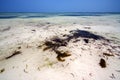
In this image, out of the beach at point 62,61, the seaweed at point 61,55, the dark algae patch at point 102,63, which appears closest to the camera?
the beach at point 62,61

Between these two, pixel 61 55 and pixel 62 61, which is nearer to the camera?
pixel 62 61

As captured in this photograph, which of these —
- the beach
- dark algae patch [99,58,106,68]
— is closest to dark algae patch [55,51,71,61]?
the beach

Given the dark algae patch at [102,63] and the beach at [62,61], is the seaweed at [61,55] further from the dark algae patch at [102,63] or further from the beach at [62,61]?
the dark algae patch at [102,63]

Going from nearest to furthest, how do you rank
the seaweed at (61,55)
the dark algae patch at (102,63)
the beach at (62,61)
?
the beach at (62,61) < the dark algae patch at (102,63) < the seaweed at (61,55)

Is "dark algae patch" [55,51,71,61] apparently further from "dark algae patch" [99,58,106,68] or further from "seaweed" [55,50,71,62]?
"dark algae patch" [99,58,106,68]

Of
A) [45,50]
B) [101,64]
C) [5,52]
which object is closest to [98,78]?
[101,64]

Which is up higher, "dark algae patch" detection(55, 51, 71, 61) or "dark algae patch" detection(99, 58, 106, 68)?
"dark algae patch" detection(55, 51, 71, 61)

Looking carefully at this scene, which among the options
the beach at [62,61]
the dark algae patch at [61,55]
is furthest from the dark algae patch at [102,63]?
the dark algae patch at [61,55]

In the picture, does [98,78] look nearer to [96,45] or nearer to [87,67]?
[87,67]

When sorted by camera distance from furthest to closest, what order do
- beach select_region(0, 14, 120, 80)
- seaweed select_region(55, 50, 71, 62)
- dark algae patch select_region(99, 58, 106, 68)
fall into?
seaweed select_region(55, 50, 71, 62) → dark algae patch select_region(99, 58, 106, 68) → beach select_region(0, 14, 120, 80)

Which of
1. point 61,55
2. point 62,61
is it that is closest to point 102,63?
point 62,61

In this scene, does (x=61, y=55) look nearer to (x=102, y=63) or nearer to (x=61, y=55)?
(x=61, y=55)

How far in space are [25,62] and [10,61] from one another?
0.85 m

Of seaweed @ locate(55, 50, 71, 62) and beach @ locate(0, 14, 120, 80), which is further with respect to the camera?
seaweed @ locate(55, 50, 71, 62)
